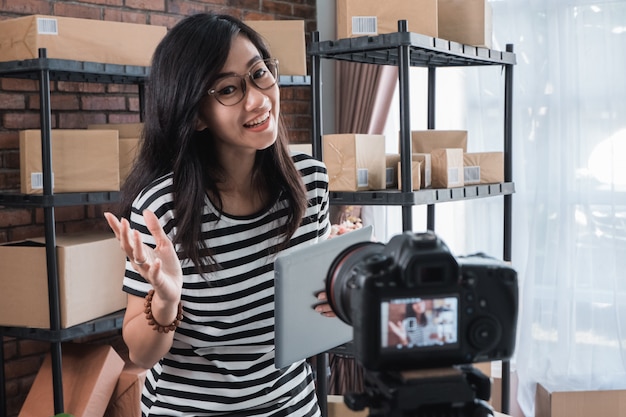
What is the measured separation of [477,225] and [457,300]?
2.76 metres

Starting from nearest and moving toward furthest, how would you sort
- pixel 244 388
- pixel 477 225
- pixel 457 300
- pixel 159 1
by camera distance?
pixel 457 300 → pixel 244 388 → pixel 159 1 → pixel 477 225

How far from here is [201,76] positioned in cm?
140

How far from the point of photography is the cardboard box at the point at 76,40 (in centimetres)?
240

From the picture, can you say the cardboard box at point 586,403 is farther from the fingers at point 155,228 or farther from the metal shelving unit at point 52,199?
the fingers at point 155,228

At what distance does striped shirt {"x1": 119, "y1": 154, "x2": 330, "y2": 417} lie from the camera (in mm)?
1399

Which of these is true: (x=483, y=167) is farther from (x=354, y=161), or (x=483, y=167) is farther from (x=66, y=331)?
(x=66, y=331)

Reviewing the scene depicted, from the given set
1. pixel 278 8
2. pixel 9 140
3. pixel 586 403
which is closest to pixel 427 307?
pixel 9 140

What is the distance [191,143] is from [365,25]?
105 centimetres

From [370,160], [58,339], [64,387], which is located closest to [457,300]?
[370,160]

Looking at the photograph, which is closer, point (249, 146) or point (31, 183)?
point (249, 146)

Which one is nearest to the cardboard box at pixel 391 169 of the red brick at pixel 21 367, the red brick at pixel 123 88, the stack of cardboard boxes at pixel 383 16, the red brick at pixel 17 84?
the stack of cardboard boxes at pixel 383 16

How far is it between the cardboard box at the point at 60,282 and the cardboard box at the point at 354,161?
0.77 metres

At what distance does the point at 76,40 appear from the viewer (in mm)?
2469

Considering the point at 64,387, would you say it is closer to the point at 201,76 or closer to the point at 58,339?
the point at 58,339
